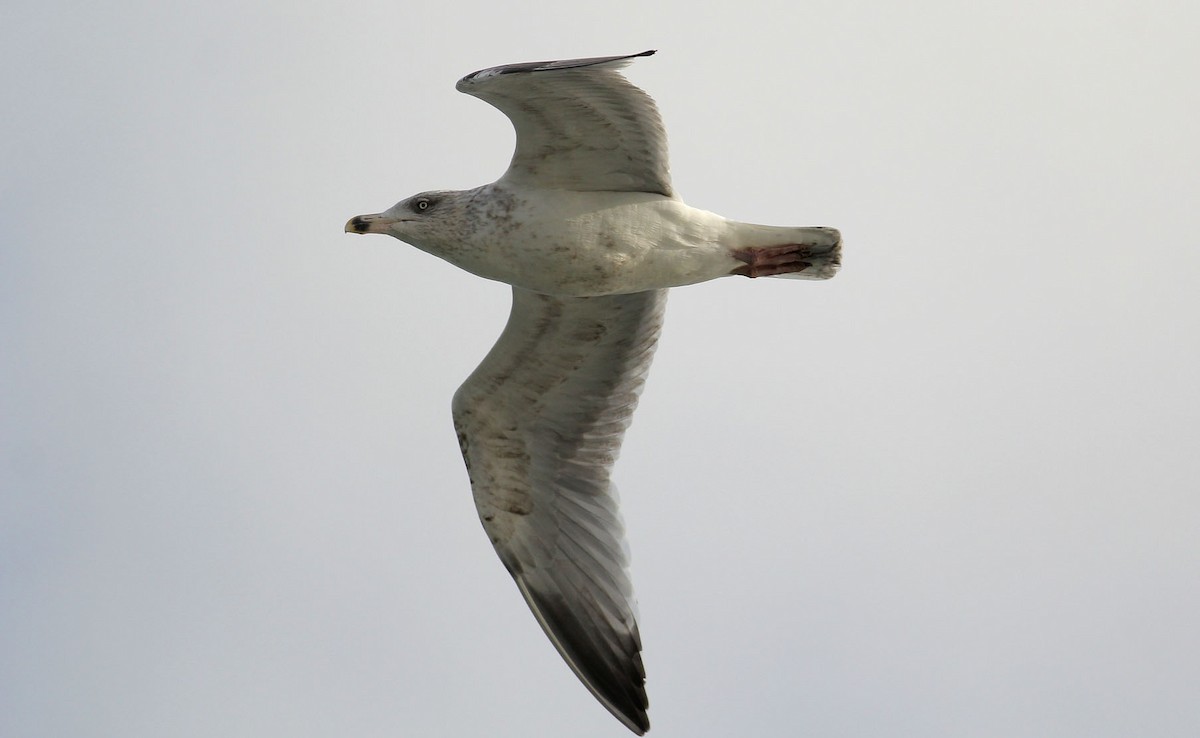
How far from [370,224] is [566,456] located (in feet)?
7.38

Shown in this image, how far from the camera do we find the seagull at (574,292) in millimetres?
9023

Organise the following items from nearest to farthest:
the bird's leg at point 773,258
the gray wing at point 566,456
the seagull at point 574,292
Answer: the seagull at point 574,292
the bird's leg at point 773,258
the gray wing at point 566,456

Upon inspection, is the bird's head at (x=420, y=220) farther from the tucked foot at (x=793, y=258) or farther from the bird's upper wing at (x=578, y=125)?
the tucked foot at (x=793, y=258)

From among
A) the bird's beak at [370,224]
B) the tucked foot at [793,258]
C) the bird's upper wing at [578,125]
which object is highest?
the bird's upper wing at [578,125]

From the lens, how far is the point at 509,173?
30.6 ft

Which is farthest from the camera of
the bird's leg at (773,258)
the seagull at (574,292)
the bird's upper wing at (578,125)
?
the bird's leg at (773,258)

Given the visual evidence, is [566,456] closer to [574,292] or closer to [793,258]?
[574,292]

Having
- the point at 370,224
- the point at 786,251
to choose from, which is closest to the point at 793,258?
the point at 786,251

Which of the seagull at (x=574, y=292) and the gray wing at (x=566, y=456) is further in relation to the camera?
the gray wing at (x=566, y=456)

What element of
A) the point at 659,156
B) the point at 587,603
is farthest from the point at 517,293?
the point at 587,603

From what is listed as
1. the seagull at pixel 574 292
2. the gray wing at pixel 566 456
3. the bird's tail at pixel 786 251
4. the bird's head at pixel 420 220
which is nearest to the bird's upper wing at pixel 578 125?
the seagull at pixel 574 292

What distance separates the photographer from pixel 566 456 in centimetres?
1055

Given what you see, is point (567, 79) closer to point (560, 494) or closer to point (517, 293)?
point (517, 293)

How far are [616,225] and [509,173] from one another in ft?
2.51
